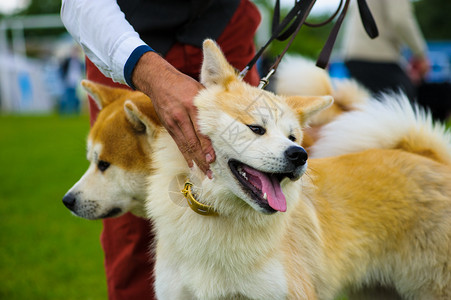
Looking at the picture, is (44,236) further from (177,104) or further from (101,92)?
(177,104)

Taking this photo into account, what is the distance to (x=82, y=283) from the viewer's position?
334 centimetres

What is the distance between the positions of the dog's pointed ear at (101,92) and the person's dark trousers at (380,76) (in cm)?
262

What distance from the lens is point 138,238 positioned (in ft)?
8.04

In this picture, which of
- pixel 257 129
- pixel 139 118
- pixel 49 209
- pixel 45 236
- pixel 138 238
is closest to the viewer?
pixel 257 129

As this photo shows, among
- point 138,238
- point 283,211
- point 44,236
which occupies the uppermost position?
point 283,211

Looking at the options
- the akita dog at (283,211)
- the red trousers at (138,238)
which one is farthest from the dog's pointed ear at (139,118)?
the red trousers at (138,238)

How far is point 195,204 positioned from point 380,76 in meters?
3.20

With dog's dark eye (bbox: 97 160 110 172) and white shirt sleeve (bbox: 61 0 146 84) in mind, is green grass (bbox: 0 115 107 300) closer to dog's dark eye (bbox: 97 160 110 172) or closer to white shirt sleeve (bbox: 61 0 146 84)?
dog's dark eye (bbox: 97 160 110 172)

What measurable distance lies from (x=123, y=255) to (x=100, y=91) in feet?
2.87

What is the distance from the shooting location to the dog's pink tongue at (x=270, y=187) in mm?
1599

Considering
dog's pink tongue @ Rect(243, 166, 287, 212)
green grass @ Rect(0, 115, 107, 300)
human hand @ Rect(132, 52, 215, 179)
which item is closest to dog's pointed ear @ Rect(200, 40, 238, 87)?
human hand @ Rect(132, 52, 215, 179)

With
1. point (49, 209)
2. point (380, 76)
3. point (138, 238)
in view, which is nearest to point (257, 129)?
point (138, 238)

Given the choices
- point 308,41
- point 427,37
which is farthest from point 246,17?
point 427,37

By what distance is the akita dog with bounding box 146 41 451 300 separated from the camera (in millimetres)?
1684
